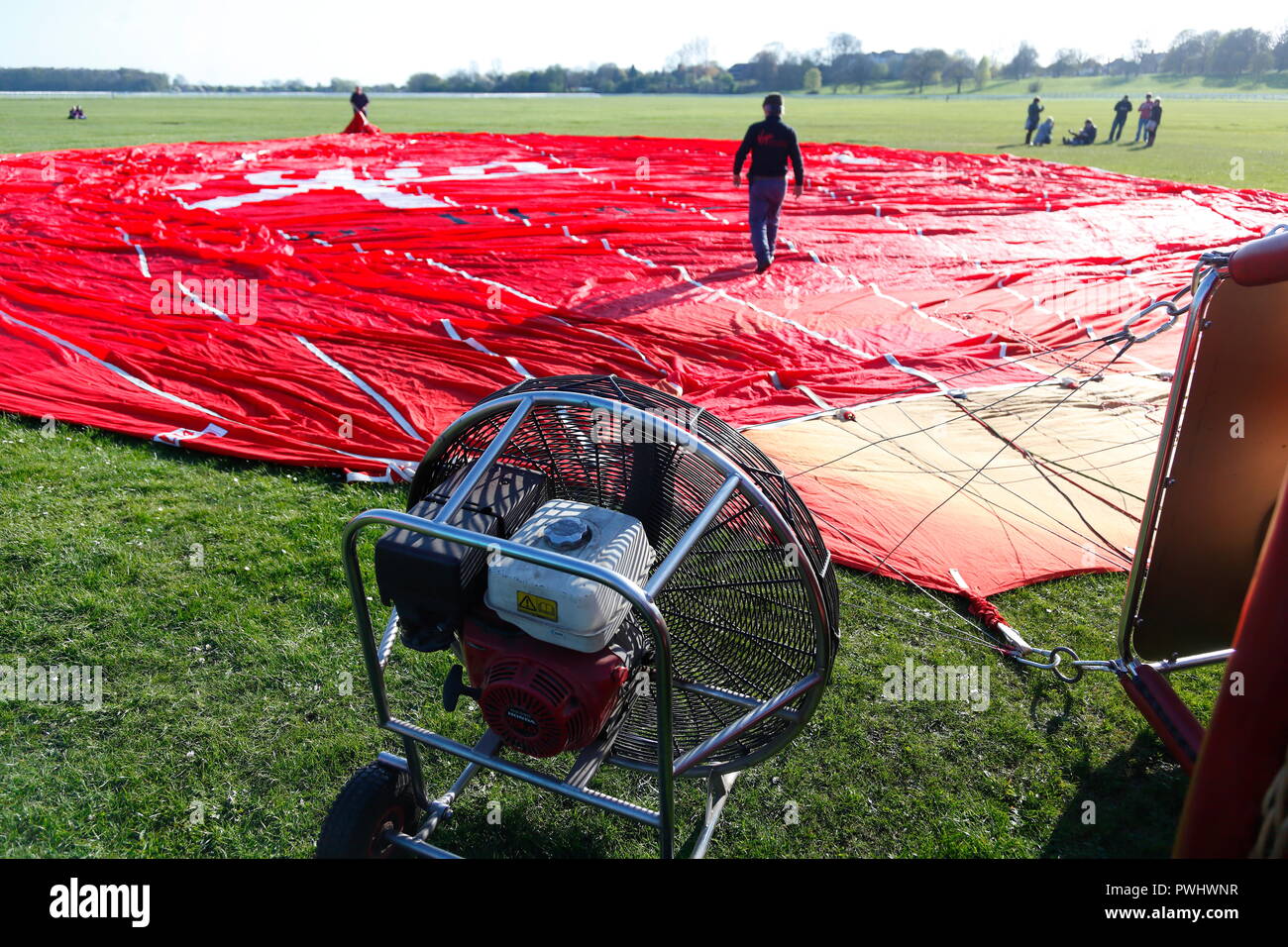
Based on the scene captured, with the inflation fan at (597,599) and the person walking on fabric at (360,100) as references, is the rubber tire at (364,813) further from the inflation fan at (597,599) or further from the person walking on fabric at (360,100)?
the person walking on fabric at (360,100)

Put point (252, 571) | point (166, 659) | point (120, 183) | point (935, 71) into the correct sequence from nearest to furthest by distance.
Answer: point (166, 659), point (252, 571), point (120, 183), point (935, 71)

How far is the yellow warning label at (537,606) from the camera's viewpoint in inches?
88.8

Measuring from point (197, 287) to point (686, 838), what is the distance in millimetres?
7783

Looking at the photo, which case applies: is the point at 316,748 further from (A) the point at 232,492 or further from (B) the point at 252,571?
(A) the point at 232,492

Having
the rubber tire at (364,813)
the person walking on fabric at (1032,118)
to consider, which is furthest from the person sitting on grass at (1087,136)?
the rubber tire at (364,813)

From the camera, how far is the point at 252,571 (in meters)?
4.43

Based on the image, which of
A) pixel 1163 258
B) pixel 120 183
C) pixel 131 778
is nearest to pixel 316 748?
pixel 131 778

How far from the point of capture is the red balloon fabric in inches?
213

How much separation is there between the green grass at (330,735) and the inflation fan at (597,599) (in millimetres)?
426

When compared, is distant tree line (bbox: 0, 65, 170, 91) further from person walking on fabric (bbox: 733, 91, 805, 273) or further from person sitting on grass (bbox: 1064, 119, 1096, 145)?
person walking on fabric (bbox: 733, 91, 805, 273)

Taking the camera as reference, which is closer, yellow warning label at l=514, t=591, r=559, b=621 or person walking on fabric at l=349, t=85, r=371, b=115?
yellow warning label at l=514, t=591, r=559, b=621

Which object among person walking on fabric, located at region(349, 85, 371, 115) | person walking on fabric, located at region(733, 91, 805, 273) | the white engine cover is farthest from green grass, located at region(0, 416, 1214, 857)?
person walking on fabric, located at region(349, 85, 371, 115)

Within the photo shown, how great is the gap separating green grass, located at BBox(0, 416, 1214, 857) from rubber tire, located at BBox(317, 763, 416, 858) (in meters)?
0.38

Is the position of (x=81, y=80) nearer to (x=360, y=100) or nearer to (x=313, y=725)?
(x=360, y=100)
